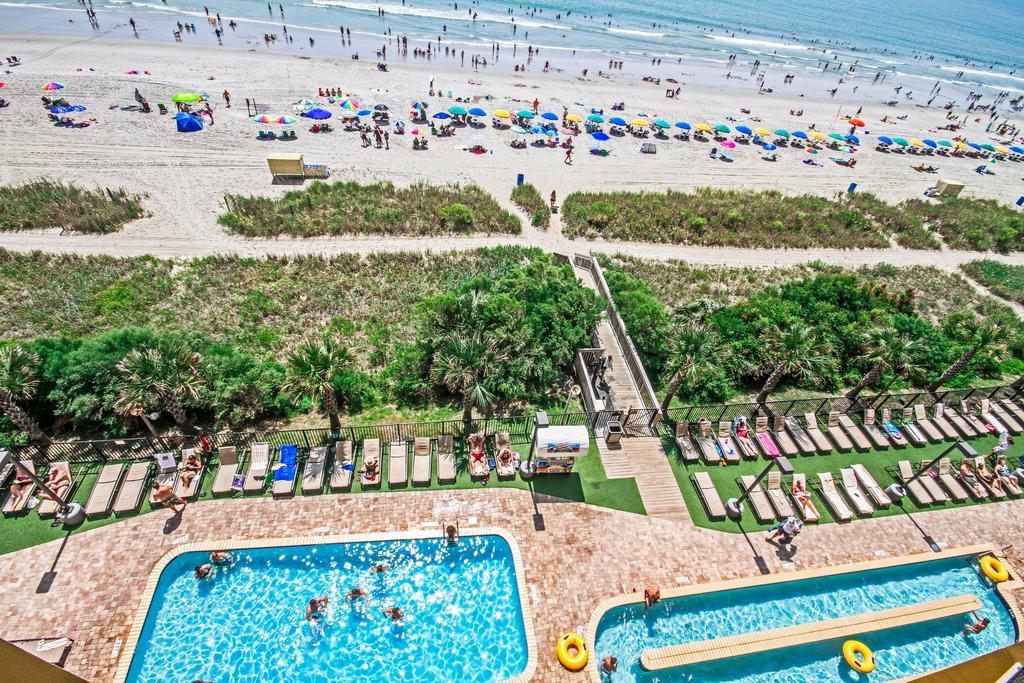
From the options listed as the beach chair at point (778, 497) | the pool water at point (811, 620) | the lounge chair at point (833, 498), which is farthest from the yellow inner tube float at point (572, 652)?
the lounge chair at point (833, 498)

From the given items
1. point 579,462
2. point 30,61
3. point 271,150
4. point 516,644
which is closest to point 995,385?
point 579,462

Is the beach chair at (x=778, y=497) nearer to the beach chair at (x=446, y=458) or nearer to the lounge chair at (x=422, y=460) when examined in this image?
the beach chair at (x=446, y=458)

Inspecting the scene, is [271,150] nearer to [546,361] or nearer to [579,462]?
[546,361]

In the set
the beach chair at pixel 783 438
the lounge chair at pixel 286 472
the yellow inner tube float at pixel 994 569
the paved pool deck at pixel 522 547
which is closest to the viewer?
the paved pool deck at pixel 522 547

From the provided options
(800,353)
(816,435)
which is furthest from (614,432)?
(816,435)

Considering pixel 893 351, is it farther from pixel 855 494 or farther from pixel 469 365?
pixel 469 365

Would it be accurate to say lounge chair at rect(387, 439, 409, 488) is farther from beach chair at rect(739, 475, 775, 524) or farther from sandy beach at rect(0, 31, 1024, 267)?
sandy beach at rect(0, 31, 1024, 267)

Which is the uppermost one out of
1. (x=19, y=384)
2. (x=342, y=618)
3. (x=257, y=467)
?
(x=19, y=384)

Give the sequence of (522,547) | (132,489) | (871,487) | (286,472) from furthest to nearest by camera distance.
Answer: (871,487), (286,472), (132,489), (522,547)
